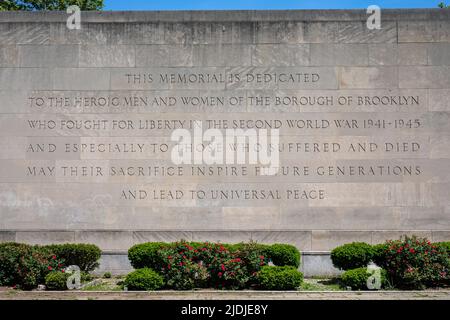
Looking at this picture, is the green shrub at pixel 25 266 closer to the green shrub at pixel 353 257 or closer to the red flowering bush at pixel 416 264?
the green shrub at pixel 353 257

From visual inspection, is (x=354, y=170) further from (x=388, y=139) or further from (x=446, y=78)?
(x=446, y=78)

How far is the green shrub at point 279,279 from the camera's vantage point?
41.5 ft

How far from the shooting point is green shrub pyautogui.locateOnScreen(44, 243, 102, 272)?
14406 millimetres

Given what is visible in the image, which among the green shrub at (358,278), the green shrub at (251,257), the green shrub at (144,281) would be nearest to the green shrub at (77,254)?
the green shrub at (144,281)

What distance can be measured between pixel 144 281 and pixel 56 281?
7.03 feet

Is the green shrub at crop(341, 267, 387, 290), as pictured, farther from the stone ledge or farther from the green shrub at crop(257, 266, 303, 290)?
the stone ledge

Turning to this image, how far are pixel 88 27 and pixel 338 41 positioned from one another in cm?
818

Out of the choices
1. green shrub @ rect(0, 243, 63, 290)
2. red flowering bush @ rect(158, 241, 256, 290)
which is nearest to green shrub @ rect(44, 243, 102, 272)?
green shrub @ rect(0, 243, 63, 290)

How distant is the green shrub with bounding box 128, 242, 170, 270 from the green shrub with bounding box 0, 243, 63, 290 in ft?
6.33

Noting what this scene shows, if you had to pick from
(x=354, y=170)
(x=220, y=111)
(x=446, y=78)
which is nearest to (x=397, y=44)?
(x=446, y=78)

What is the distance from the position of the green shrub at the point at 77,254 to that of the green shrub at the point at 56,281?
4.47 ft

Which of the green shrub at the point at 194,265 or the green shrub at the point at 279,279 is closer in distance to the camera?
the green shrub at the point at 279,279

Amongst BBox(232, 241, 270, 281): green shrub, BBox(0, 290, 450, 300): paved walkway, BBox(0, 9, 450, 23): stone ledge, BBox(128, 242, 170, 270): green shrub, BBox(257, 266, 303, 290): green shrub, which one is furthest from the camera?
BBox(0, 9, 450, 23): stone ledge

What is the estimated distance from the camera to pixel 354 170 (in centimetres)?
1694
